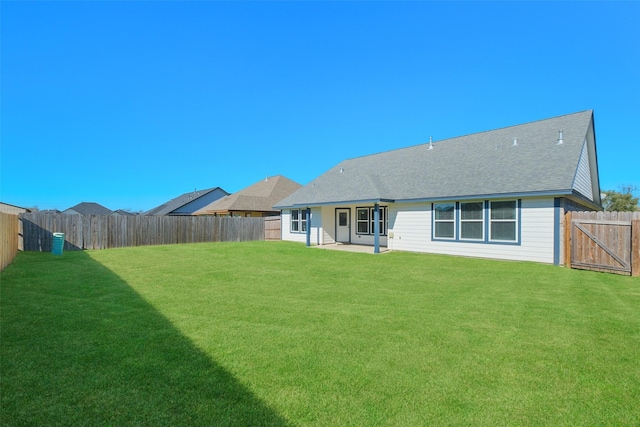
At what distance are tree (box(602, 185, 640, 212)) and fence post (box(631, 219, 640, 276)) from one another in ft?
82.0

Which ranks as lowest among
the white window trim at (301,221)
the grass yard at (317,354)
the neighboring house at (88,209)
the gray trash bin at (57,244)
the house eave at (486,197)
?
the grass yard at (317,354)

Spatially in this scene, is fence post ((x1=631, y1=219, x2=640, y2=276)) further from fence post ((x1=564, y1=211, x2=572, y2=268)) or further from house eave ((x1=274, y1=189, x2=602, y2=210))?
house eave ((x1=274, y1=189, x2=602, y2=210))

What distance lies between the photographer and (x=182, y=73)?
16141mm

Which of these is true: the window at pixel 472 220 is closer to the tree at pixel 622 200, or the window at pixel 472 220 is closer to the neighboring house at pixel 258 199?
the neighboring house at pixel 258 199

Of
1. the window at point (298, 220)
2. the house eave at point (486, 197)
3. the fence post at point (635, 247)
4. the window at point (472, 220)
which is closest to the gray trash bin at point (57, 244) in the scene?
the window at point (298, 220)

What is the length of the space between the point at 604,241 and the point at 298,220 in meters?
15.1

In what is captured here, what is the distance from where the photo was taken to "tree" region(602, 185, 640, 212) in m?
26.7

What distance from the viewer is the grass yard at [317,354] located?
2.48 meters

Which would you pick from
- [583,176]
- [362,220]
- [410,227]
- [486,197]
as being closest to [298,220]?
[362,220]

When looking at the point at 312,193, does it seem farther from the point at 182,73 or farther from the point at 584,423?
the point at 584,423

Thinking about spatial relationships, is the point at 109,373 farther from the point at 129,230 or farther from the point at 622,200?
the point at 622,200

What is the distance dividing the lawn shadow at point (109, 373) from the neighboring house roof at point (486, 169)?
1160cm

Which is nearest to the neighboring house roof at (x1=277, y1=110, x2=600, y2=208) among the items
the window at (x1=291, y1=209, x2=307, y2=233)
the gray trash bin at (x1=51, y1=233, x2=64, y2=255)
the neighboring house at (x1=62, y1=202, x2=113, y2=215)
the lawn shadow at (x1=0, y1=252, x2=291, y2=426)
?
the window at (x1=291, y1=209, x2=307, y2=233)

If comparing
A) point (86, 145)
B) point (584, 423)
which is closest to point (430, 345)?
point (584, 423)
